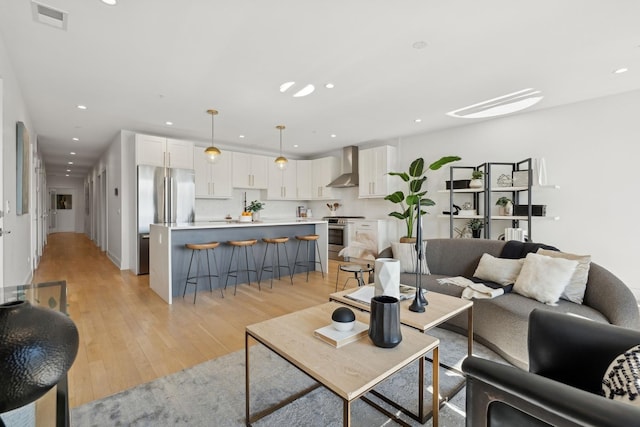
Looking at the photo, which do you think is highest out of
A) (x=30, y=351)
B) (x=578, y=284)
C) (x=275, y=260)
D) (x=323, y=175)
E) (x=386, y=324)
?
(x=323, y=175)

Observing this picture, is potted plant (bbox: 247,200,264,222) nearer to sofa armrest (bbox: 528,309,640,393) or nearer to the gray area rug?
the gray area rug

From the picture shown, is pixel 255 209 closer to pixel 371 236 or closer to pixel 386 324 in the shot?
pixel 371 236

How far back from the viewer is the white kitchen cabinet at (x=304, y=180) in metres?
7.90

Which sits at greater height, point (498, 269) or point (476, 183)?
point (476, 183)

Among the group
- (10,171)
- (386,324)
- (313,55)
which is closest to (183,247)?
(10,171)

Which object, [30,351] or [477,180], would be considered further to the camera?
[477,180]

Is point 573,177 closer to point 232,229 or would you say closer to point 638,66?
A: point 638,66

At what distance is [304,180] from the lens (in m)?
8.00

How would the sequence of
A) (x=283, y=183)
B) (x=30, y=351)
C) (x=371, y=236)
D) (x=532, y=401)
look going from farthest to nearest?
(x=283, y=183), (x=371, y=236), (x=532, y=401), (x=30, y=351)

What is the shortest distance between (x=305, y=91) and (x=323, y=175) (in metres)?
3.95

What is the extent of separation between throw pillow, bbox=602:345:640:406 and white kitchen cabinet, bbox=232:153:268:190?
6.60 m

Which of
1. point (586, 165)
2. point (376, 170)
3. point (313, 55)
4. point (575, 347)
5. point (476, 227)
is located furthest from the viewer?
point (376, 170)

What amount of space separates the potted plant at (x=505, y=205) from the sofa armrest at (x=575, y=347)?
3638 mm

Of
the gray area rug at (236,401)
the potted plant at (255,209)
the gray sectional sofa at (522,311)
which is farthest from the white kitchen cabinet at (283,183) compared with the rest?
the gray area rug at (236,401)
